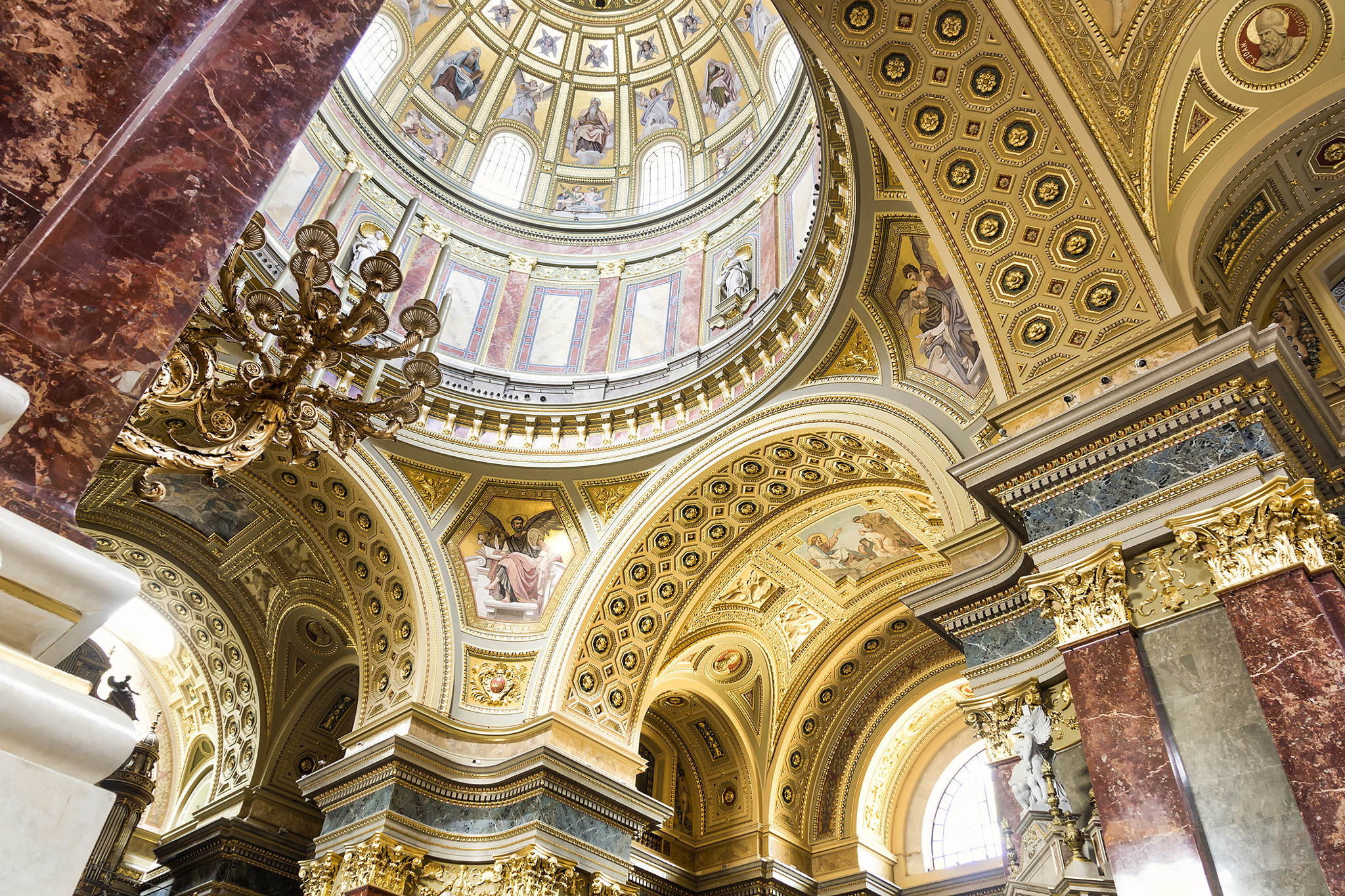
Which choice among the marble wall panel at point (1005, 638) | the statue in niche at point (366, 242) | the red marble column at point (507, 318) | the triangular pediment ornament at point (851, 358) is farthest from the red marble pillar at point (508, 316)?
the marble wall panel at point (1005, 638)

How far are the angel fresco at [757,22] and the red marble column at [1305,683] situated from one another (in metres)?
11.9

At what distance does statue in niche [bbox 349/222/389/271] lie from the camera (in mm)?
14188

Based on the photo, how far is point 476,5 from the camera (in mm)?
16953

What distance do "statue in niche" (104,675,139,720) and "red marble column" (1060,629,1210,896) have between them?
46.2 ft

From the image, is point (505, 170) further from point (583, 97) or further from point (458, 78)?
point (583, 97)

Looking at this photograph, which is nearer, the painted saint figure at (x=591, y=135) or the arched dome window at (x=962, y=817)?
the arched dome window at (x=962, y=817)

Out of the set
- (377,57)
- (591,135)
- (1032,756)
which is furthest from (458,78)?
(1032,756)

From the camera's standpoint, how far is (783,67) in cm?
1444

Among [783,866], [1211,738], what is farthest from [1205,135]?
[783,866]

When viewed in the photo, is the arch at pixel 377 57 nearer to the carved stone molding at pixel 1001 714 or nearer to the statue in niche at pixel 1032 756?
the carved stone molding at pixel 1001 714

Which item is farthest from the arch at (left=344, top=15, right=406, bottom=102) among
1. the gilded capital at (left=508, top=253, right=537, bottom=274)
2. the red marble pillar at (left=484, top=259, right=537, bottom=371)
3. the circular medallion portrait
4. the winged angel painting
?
the circular medallion portrait

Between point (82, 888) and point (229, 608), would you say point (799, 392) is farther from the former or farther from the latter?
point (82, 888)

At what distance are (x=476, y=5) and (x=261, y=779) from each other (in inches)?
544

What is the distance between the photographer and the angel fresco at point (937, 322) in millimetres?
9438
